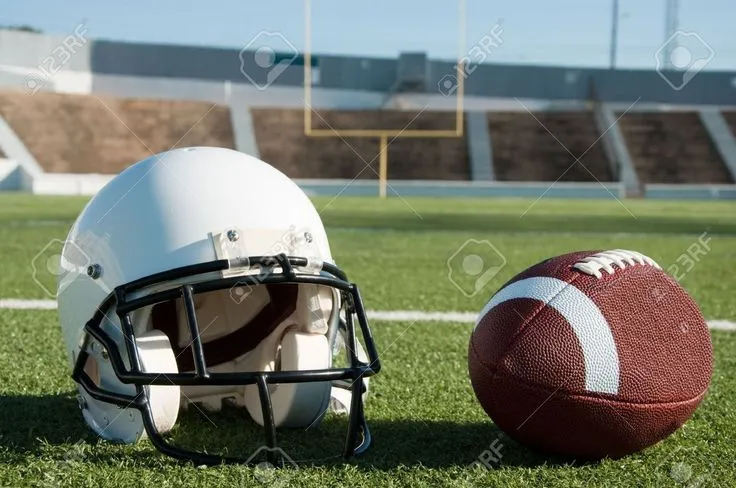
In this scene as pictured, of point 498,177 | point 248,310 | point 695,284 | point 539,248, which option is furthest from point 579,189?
point 248,310

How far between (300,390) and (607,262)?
912 mm

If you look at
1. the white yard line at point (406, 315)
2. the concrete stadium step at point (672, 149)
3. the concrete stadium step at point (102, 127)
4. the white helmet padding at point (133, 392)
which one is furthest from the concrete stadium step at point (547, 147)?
the white helmet padding at point (133, 392)

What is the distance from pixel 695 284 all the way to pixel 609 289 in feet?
14.7

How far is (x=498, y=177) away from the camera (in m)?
31.9

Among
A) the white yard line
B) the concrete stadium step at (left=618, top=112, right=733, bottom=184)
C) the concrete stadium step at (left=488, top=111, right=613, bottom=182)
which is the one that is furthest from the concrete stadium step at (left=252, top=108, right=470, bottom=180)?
the white yard line

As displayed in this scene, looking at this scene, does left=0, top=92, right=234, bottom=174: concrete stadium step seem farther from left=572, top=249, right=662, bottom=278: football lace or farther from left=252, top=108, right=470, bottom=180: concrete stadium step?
left=572, top=249, right=662, bottom=278: football lace

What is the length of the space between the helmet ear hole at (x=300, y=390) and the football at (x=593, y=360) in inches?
16.9

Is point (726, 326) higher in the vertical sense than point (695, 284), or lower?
higher

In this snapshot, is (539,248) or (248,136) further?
(248,136)

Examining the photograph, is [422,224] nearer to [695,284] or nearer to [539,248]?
[539,248]

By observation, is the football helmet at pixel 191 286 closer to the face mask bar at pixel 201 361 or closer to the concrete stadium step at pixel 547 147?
the face mask bar at pixel 201 361

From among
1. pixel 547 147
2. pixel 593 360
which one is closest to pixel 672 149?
pixel 547 147

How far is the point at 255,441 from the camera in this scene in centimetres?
252

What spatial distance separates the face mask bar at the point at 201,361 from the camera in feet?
6.84
